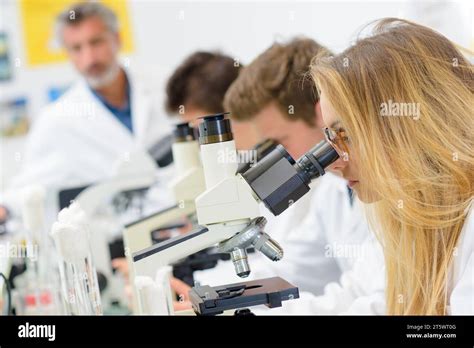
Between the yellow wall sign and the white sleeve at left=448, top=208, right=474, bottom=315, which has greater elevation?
the yellow wall sign

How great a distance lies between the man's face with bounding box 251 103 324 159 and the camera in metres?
1.31

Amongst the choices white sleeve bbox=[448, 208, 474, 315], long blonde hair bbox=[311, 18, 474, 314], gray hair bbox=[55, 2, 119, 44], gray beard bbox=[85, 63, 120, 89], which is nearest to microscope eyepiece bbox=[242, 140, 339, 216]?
long blonde hair bbox=[311, 18, 474, 314]

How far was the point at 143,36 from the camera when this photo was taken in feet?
9.70

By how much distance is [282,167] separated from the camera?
3.04 ft

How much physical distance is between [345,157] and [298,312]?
1.13 feet

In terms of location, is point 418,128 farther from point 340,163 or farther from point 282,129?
point 282,129

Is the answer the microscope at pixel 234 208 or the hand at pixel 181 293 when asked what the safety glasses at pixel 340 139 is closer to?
the microscope at pixel 234 208

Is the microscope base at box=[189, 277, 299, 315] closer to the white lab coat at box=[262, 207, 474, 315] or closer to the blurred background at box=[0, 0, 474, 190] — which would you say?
the white lab coat at box=[262, 207, 474, 315]

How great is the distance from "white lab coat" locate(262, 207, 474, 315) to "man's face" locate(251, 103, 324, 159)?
244 mm

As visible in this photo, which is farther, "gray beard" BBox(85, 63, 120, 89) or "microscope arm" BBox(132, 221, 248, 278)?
"gray beard" BBox(85, 63, 120, 89)

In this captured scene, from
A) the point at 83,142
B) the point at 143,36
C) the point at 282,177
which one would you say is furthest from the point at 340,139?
the point at 143,36

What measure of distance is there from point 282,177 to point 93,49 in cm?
223

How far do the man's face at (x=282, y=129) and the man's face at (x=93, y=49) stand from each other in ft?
4.94
